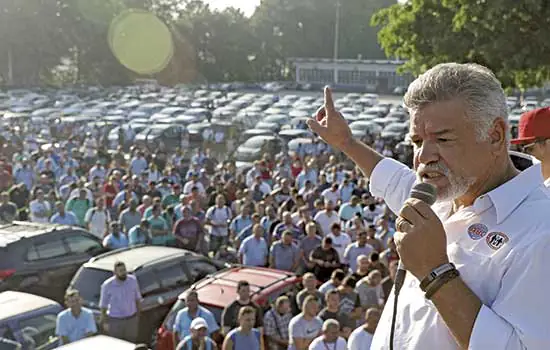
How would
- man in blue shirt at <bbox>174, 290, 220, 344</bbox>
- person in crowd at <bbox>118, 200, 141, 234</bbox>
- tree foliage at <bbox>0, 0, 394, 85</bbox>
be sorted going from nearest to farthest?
man in blue shirt at <bbox>174, 290, 220, 344</bbox> → person in crowd at <bbox>118, 200, 141, 234</bbox> → tree foliage at <bbox>0, 0, 394, 85</bbox>

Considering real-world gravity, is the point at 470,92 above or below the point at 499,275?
above

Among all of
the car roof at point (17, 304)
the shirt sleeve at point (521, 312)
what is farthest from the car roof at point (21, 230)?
the shirt sleeve at point (521, 312)

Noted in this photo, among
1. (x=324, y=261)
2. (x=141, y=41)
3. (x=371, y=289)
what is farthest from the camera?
(x=141, y=41)

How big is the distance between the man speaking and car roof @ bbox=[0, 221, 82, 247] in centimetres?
937

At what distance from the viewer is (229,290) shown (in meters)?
8.76

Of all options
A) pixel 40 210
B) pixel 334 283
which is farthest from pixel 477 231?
pixel 40 210

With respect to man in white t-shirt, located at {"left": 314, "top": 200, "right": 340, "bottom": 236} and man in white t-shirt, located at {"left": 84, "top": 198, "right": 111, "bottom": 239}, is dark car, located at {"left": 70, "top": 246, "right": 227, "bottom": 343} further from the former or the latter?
man in white t-shirt, located at {"left": 84, "top": 198, "right": 111, "bottom": 239}

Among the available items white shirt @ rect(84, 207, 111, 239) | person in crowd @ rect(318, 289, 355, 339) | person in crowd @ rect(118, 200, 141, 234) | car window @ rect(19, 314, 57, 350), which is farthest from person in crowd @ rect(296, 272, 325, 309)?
white shirt @ rect(84, 207, 111, 239)

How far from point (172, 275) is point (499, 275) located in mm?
8320

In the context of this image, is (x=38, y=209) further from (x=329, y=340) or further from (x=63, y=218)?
(x=329, y=340)

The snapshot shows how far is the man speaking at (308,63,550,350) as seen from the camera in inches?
65.5

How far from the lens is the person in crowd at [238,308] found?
823cm

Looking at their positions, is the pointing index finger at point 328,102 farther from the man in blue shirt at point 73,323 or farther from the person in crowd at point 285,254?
the person in crowd at point 285,254

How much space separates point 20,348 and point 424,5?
46.1ft
